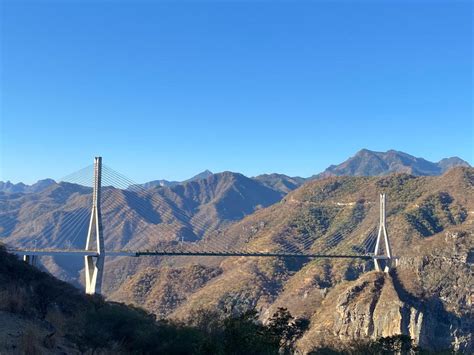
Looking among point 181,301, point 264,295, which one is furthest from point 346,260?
point 181,301

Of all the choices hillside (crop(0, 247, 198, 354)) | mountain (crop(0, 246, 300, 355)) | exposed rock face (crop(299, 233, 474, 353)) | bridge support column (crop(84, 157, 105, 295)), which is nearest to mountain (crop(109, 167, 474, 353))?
exposed rock face (crop(299, 233, 474, 353))

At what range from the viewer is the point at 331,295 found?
189ft

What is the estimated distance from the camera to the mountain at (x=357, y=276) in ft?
168

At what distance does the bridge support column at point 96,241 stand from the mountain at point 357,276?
979cm

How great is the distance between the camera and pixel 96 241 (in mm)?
37656

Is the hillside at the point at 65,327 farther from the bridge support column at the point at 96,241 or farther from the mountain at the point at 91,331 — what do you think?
the bridge support column at the point at 96,241

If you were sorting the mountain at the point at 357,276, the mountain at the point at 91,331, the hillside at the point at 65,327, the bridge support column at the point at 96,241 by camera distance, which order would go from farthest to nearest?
1. the mountain at the point at 357,276
2. the bridge support column at the point at 96,241
3. the mountain at the point at 91,331
4. the hillside at the point at 65,327

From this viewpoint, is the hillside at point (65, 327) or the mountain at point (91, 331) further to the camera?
the mountain at point (91, 331)

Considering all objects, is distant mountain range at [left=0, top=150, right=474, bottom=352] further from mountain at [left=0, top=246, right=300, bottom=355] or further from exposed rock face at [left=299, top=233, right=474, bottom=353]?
mountain at [left=0, top=246, right=300, bottom=355]

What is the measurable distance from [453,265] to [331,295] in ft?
54.1

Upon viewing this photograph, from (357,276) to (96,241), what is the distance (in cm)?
4505

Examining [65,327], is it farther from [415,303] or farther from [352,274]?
[352,274]

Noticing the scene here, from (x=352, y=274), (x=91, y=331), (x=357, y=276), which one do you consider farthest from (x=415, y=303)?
(x=91, y=331)

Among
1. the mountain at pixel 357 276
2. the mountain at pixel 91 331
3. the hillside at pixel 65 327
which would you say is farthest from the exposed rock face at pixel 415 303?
the mountain at pixel 91 331
